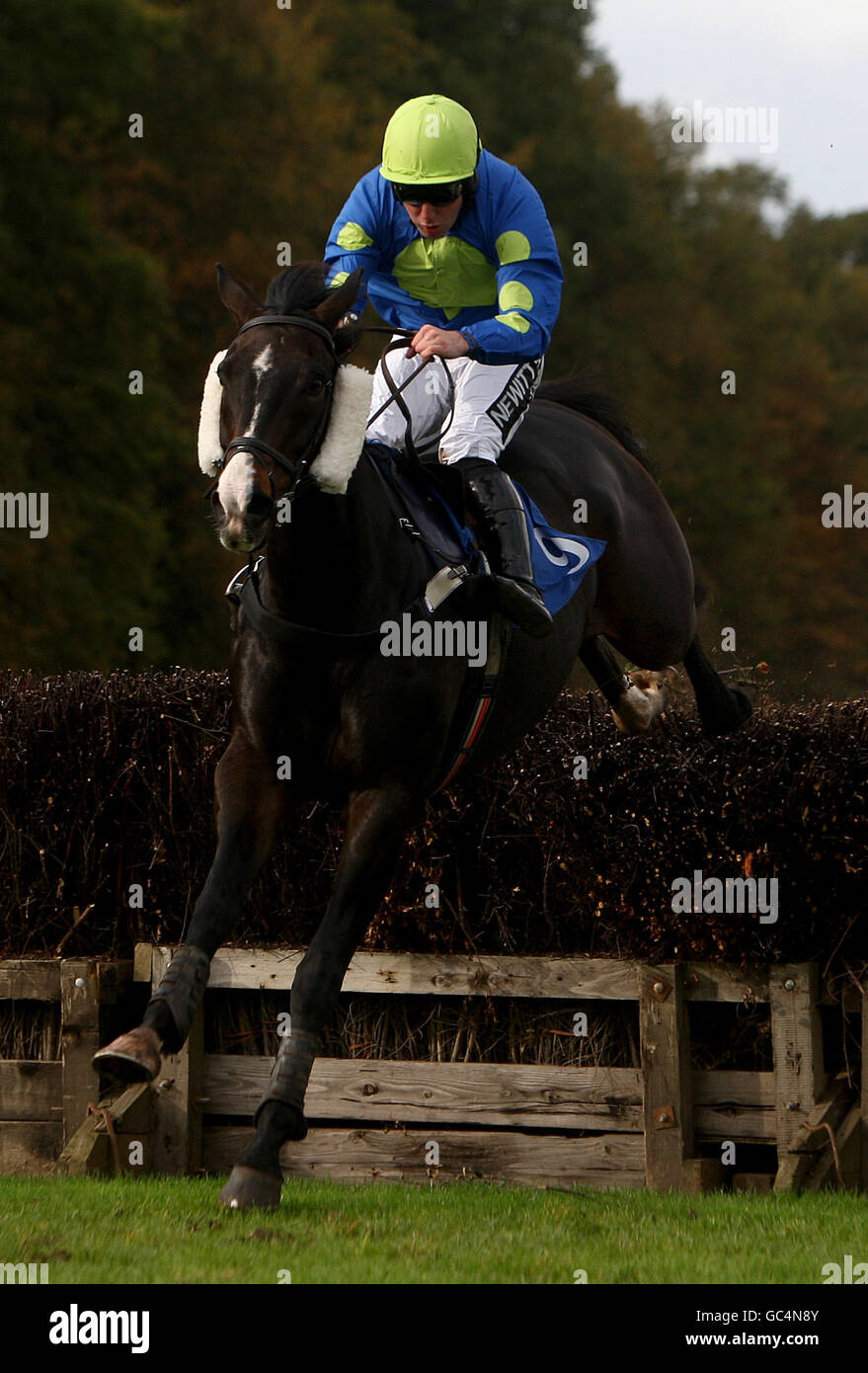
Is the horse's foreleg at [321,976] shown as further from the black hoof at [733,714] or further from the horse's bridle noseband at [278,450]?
the black hoof at [733,714]

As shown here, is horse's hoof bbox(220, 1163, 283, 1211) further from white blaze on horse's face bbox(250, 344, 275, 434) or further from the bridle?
white blaze on horse's face bbox(250, 344, 275, 434)

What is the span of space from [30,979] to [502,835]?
6.09 feet

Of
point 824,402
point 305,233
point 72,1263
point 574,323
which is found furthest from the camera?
point 824,402

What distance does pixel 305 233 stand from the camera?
24766 millimetres

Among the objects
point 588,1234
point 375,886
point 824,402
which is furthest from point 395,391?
point 824,402

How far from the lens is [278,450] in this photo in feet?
15.4

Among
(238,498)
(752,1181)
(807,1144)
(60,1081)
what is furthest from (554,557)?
(60,1081)

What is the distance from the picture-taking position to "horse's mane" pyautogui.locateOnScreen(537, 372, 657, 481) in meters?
7.48

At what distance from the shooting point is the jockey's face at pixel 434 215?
5.80 m

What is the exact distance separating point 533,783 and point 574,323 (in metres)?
22.8

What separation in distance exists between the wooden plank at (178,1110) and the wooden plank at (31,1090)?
15.1 inches

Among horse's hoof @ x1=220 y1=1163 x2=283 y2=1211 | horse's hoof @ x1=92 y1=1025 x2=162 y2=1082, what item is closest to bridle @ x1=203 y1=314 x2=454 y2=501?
horse's hoof @ x1=92 y1=1025 x2=162 y2=1082
